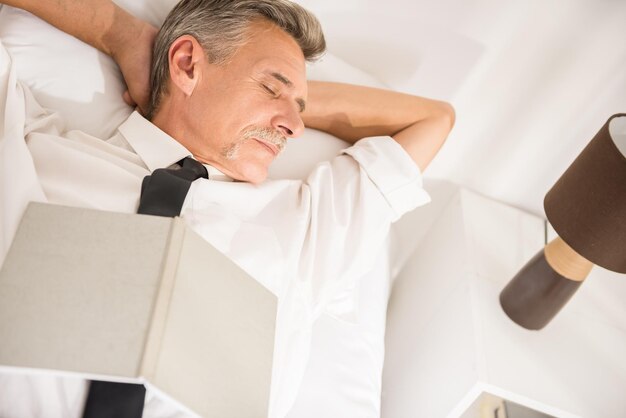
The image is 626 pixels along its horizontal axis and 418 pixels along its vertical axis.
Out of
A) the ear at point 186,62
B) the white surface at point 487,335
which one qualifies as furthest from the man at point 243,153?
the white surface at point 487,335

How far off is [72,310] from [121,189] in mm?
490

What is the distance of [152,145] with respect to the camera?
113cm

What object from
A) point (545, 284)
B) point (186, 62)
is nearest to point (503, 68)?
point (545, 284)

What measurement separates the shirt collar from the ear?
11 centimetres

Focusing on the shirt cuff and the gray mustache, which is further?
the shirt cuff

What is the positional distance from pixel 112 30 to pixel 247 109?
0.39 m

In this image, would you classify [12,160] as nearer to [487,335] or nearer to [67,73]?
[67,73]

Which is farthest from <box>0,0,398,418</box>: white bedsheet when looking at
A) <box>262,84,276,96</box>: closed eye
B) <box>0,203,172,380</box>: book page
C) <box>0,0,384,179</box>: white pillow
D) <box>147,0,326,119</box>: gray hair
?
<box>0,203,172,380</box>: book page

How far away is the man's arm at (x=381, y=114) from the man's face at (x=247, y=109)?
211 mm

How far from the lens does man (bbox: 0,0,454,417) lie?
104 centimetres

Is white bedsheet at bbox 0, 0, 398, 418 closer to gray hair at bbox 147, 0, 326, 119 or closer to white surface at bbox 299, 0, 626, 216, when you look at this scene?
gray hair at bbox 147, 0, 326, 119

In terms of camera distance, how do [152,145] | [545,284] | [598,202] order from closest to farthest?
[598,202]
[152,145]
[545,284]

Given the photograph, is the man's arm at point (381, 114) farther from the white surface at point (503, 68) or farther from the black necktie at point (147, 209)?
the black necktie at point (147, 209)

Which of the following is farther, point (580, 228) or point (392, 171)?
point (392, 171)
